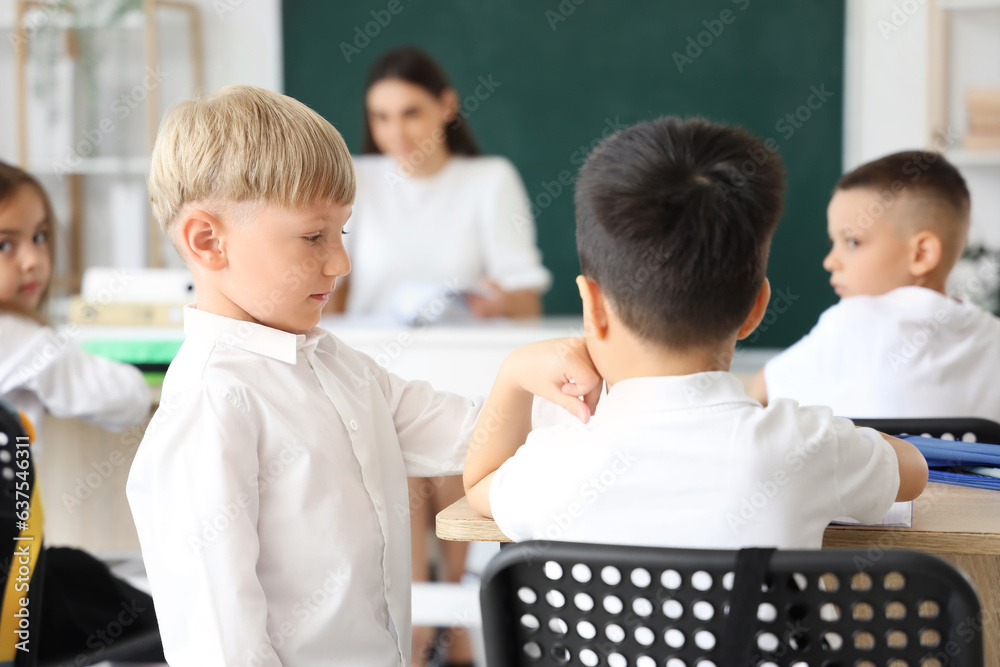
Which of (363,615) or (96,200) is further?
(96,200)

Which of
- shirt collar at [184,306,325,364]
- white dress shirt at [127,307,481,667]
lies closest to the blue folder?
white dress shirt at [127,307,481,667]

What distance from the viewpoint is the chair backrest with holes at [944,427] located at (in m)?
1.23

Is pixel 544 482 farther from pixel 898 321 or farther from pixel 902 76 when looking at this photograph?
pixel 902 76

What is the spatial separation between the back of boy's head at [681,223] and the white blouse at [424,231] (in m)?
2.43

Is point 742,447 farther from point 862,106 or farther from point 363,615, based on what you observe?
point 862,106

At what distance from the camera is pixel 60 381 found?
6.82 feet

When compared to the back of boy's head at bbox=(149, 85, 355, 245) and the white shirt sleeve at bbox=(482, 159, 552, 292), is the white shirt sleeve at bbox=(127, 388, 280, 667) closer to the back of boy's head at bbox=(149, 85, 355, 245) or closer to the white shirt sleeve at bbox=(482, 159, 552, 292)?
the back of boy's head at bbox=(149, 85, 355, 245)

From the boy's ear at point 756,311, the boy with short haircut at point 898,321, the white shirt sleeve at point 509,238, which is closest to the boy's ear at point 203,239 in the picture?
the boy's ear at point 756,311

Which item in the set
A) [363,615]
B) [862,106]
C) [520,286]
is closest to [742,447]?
[363,615]

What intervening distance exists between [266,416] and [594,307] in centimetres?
39

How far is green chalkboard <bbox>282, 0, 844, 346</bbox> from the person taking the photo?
12.4ft

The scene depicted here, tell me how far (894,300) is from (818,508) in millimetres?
995

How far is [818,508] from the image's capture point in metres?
0.83

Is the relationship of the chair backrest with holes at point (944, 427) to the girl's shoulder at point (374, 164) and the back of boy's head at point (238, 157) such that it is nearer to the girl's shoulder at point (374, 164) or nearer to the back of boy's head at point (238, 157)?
the back of boy's head at point (238, 157)
